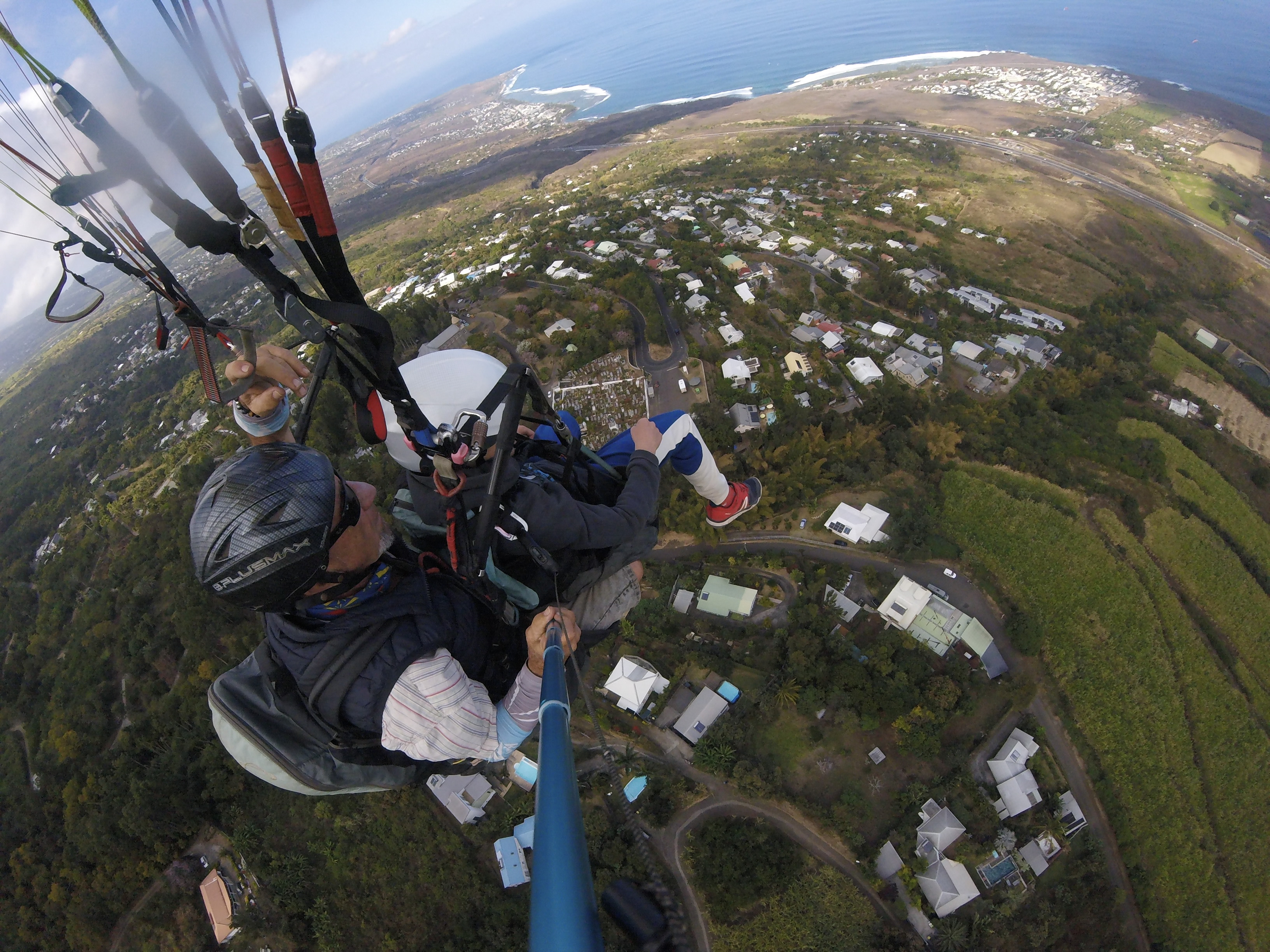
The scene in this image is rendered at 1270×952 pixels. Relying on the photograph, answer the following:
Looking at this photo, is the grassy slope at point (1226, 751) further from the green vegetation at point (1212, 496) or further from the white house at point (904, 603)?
the white house at point (904, 603)

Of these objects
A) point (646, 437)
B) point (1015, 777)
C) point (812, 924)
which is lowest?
point (1015, 777)

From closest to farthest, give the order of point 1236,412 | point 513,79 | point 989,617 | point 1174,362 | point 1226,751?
point 1226,751, point 989,617, point 1236,412, point 1174,362, point 513,79

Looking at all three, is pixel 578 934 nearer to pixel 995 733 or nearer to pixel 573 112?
pixel 995 733

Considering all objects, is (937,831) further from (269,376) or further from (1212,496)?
(1212,496)

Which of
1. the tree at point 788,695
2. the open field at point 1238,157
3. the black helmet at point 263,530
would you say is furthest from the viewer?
the open field at point 1238,157

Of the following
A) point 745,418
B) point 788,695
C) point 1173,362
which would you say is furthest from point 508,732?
point 1173,362

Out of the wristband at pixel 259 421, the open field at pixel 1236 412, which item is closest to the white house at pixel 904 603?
the wristband at pixel 259 421

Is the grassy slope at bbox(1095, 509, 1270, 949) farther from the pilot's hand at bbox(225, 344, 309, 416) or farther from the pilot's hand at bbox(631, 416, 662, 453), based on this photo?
the pilot's hand at bbox(225, 344, 309, 416)
